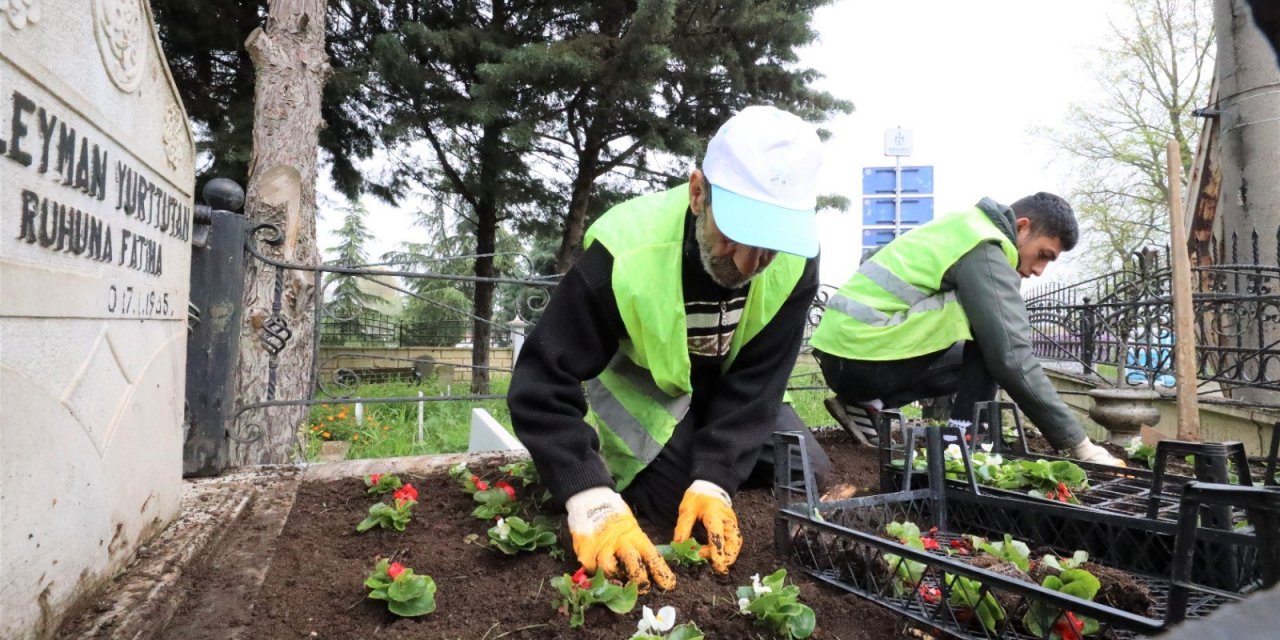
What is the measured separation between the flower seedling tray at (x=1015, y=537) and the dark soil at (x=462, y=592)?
0.09 meters

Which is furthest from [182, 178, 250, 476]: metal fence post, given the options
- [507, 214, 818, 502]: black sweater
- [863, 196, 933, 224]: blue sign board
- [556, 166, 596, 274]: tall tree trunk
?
[863, 196, 933, 224]: blue sign board

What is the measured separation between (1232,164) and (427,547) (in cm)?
694

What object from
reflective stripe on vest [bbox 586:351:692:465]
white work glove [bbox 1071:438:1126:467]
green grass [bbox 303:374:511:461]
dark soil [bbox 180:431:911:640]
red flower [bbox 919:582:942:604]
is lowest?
green grass [bbox 303:374:511:461]

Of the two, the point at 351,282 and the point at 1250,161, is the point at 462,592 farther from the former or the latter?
the point at 351,282

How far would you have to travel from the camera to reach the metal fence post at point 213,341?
248 cm

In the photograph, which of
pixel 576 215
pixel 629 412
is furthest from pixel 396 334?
pixel 629 412

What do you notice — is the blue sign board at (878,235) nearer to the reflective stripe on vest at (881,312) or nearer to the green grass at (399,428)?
the green grass at (399,428)

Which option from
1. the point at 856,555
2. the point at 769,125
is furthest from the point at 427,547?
the point at 769,125

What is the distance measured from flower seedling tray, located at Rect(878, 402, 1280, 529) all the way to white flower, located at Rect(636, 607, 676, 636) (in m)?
1.17

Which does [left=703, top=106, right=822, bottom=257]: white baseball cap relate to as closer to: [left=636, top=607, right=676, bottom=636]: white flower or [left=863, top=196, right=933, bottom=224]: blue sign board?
[left=636, top=607, right=676, bottom=636]: white flower

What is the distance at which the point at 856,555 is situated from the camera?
167 centimetres

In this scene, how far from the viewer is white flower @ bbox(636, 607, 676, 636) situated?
1.33 m

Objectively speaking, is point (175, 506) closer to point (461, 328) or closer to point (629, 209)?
point (629, 209)

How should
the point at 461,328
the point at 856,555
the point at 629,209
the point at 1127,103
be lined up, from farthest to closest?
1. the point at 1127,103
2. the point at 461,328
3. the point at 629,209
4. the point at 856,555
